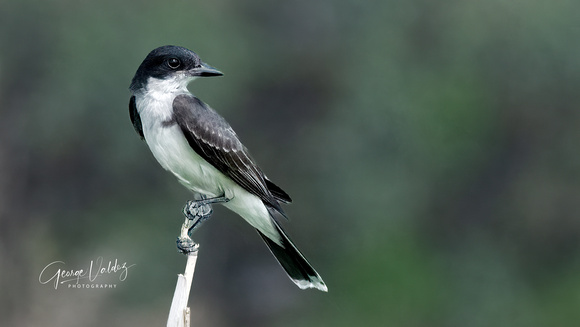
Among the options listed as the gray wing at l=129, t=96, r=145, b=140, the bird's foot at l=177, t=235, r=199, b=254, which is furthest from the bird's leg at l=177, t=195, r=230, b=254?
the gray wing at l=129, t=96, r=145, b=140

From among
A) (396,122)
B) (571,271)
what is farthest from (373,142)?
(571,271)

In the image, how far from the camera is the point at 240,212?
2701 millimetres

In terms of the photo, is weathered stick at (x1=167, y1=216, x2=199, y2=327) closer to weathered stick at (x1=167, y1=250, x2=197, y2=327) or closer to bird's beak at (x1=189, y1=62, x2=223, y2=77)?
weathered stick at (x1=167, y1=250, x2=197, y2=327)

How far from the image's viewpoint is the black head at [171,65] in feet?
8.35

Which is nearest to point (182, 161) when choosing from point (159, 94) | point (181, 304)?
point (159, 94)

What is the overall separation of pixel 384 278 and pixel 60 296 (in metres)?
2.98

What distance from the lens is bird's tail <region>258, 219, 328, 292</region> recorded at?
256 centimetres

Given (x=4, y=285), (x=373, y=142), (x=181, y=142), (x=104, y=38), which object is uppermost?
(x=181, y=142)

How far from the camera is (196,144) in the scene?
8.30 ft

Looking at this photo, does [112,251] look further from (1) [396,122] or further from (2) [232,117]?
(1) [396,122]

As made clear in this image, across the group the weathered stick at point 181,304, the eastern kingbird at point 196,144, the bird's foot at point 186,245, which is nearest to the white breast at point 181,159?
the eastern kingbird at point 196,144

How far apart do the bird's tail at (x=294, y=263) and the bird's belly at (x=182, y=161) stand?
9.6 inches

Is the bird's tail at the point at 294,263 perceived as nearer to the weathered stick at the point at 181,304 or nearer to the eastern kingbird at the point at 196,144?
the eastern kingbird at the point at 196,144

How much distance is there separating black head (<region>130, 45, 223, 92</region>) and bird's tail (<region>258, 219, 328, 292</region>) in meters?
0.56
